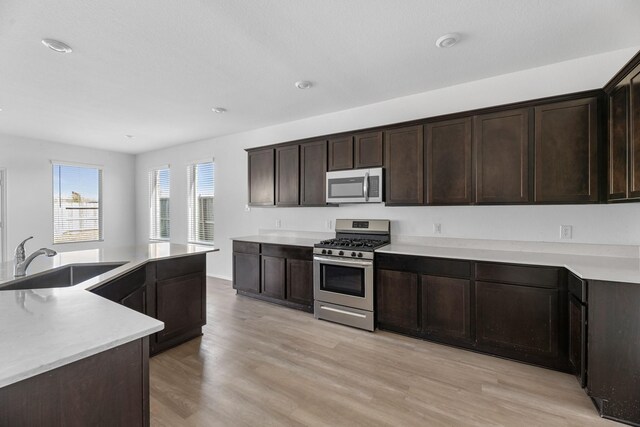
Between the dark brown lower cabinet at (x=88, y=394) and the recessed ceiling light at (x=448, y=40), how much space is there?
290cm

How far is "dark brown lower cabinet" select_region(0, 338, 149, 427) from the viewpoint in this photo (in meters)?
0.85

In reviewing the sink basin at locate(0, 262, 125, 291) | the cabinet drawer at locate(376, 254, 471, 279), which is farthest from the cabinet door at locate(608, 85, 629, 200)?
the sink basin at locate(0, 262, 125, 291)

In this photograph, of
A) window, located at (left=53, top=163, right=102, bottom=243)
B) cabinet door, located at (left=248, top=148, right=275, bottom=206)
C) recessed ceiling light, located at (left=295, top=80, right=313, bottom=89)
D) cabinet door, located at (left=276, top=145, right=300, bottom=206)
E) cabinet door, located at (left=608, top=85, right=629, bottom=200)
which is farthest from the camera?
window, located at (left=53, top=163, right=102, bottom=243)

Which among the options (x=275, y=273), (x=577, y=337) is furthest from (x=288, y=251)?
(x=577, y=337)

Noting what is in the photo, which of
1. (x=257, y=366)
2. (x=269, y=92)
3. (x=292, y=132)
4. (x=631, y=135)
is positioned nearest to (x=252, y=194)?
(x=292, y=132)

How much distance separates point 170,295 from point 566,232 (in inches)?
155

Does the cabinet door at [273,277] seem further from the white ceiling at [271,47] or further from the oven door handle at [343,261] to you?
the white ceiling at [271,47]

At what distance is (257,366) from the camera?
2529mm

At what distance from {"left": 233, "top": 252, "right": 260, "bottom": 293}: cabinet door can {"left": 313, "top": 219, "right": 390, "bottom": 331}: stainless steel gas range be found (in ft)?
3.58

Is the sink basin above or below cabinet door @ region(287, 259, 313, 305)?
above

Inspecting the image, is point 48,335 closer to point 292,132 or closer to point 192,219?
point 292,132

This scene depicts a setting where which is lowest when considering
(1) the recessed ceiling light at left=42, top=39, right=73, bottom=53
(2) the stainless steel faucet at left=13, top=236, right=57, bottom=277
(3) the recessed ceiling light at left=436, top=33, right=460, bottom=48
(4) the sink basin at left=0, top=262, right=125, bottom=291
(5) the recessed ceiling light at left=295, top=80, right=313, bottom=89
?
(4) the sink basin at left=0, top=262, right=125, bottom=291

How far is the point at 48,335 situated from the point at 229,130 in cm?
466

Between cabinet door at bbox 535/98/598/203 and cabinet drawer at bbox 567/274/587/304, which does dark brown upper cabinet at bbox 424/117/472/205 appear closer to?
cabinet door at bbox 535/98/598/203
